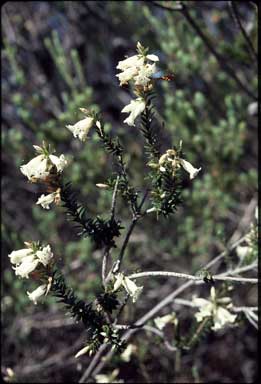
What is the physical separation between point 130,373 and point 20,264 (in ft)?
6.40

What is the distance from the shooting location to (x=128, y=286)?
1872 millimetres

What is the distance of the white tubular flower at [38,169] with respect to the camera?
68.5 inches

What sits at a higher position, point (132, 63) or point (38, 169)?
point (132, 63)

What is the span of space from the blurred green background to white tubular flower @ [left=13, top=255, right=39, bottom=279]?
1.79 metres

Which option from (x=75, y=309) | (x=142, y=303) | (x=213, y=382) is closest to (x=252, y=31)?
(x=142, y=303)

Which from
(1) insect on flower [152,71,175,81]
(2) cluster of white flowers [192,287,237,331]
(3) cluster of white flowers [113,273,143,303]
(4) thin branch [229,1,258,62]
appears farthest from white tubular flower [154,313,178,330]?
(4) thin branch [229,1,258,62]

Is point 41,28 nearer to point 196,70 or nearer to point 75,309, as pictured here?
point 196,70

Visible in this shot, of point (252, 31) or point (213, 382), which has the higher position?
point (252, 31)

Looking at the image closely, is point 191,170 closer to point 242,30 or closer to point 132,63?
point 132,63

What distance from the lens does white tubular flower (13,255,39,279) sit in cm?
178

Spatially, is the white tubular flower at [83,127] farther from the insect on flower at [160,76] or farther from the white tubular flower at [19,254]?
the white tubular flower at [19,254]

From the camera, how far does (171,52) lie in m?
4.07

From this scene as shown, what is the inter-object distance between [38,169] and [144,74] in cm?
49

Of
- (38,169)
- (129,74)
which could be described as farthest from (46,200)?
(129,74)
